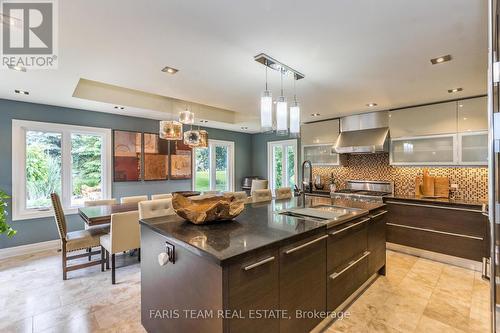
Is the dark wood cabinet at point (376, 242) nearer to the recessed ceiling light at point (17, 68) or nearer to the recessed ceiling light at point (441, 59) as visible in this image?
the recessed ceiling light at point (441, 59)

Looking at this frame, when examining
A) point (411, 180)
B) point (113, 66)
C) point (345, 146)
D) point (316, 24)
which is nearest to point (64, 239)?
point (113, 66)

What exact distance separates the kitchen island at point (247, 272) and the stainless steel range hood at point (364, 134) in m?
2.39

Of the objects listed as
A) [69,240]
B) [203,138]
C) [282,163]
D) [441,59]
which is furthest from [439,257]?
[69,240]

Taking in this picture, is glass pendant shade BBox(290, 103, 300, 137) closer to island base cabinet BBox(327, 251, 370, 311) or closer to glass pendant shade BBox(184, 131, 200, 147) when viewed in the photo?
island base cabinet BBox(327, 251, 370, 311)

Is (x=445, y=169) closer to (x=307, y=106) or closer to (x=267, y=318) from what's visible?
(x=307, y=106)

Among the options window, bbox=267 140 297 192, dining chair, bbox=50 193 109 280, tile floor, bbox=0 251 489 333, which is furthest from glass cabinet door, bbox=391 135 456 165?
dining chair, bbox=50 193 109 280

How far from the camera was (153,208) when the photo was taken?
2906 millimetres

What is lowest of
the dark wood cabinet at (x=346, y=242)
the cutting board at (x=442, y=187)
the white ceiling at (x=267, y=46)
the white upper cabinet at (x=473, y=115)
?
the dark wood cabinet at (x=346, y=242)

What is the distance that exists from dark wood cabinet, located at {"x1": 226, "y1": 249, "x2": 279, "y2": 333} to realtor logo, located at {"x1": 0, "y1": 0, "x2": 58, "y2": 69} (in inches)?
81.4

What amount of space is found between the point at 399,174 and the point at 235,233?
3.96 metres

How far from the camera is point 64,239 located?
2838 millimetres

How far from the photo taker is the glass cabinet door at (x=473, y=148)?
3.29 meters

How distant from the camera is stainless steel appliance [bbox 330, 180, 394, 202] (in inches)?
163

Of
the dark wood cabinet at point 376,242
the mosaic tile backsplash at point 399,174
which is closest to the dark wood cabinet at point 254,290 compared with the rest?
the dark wood cabinet at point 376,242
